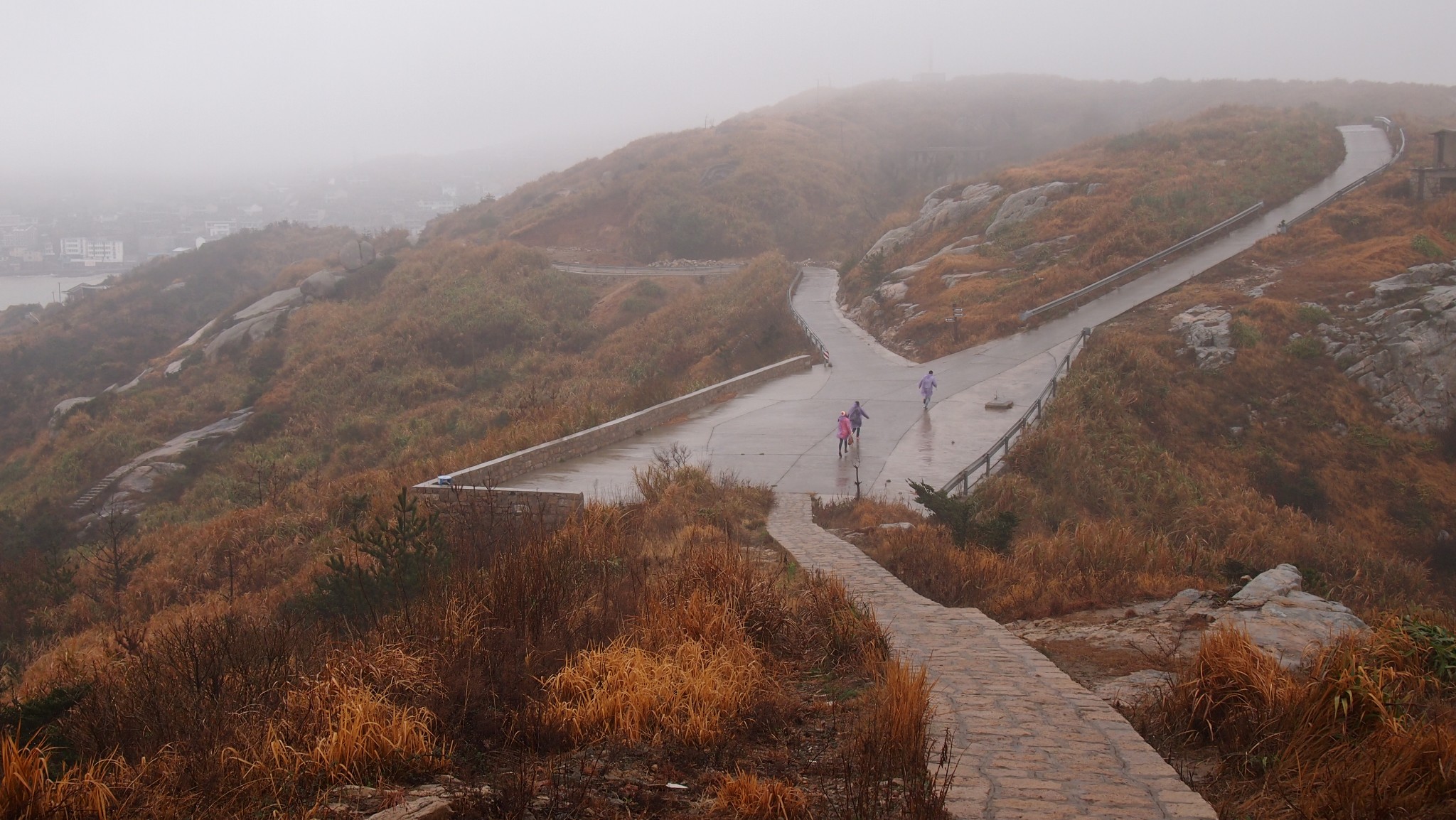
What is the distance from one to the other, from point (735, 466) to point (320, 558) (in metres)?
6.75

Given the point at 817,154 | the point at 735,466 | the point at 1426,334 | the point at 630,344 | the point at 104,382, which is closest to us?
the point at 735,466

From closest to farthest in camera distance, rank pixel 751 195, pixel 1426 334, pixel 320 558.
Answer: pixel 320 558
pixel 1426 334
pixel 751 195

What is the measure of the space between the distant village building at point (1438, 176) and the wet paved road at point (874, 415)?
3.53 metres

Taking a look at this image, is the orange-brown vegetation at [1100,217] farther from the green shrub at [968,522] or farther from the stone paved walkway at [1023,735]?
the stone paved walkway at [1023,735]

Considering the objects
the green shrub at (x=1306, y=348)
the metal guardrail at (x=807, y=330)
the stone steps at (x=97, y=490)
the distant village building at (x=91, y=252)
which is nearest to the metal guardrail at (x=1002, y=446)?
the green shrub at (x=1306, y=348)

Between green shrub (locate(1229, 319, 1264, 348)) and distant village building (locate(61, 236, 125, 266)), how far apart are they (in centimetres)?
15979

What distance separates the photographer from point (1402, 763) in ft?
12.8

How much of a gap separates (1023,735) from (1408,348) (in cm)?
1870

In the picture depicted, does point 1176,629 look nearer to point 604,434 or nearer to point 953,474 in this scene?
point 953,474

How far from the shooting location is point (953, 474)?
47.8 ft

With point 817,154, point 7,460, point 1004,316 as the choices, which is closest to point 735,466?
point 1004,316

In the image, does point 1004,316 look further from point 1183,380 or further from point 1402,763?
point 1402,763

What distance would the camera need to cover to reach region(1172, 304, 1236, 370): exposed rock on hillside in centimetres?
1983

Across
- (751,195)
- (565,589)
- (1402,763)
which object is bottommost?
(1402,763)
